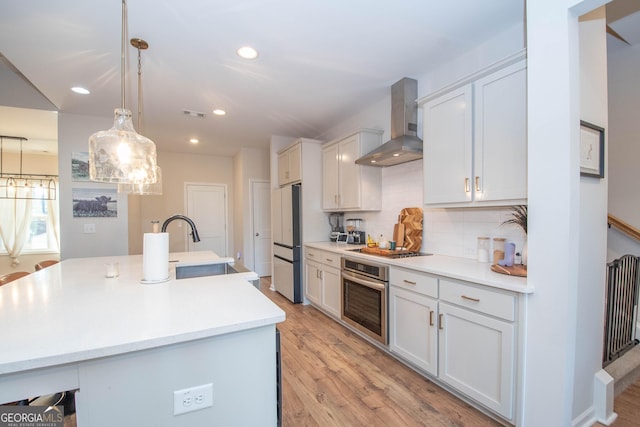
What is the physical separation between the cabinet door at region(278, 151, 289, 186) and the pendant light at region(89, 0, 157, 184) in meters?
2.75

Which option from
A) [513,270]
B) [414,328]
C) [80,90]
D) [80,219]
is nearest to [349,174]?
[414,328]

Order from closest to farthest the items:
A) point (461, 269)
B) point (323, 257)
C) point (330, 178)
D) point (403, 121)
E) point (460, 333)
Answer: point (460, 333), point (461, 269), point (403, 121), point (323, 257), point (330, 178)

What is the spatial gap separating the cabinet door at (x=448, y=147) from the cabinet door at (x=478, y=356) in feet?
2.85

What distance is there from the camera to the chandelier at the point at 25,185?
5.19m

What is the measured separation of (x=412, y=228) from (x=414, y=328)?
1.05 meters

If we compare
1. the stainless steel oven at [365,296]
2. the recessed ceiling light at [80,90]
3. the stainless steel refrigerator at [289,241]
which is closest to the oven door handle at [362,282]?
the stainless steel oven at [365,296]

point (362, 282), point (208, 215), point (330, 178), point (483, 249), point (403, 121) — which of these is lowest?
point (362, 282)

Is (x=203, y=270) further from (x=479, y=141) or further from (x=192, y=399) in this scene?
(x=479, y=141)

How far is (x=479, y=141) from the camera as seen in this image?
6.70ft

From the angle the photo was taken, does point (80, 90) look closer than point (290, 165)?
Yes

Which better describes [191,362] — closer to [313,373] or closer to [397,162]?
[313,373]

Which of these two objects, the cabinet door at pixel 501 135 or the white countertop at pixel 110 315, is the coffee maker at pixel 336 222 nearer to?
the cabinet door at pixel 501 135

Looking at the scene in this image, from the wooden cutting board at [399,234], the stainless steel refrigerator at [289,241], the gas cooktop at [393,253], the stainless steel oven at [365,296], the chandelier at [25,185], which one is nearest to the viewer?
the stainless steel oven at [365,296]

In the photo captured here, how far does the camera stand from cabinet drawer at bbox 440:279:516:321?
1605 mm
